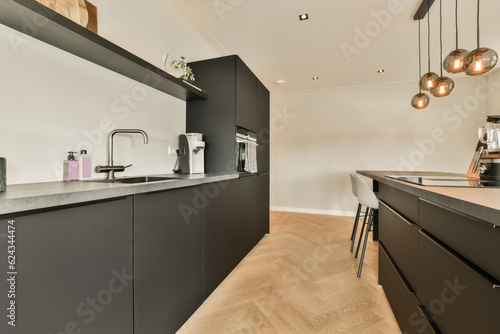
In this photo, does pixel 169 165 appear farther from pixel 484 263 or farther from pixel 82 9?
pixel 484 263

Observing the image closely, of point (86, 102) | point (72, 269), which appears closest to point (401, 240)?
point (72, 269)

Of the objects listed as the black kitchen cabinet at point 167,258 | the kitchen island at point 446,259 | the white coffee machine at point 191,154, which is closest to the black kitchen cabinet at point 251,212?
the white coffee machine at point 191,154

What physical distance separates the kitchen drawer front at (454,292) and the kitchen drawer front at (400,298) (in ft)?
0.39

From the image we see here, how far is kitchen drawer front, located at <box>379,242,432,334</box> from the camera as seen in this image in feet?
3.78

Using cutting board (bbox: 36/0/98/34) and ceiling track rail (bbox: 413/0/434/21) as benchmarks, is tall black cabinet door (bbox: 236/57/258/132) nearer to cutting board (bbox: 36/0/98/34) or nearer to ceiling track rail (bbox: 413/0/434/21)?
cutting board (bbox: 36/0/98/34)

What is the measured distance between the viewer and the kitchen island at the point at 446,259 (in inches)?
25.4

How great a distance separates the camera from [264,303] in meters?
1.70

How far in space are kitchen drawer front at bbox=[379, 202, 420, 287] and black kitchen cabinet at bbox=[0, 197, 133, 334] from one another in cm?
144

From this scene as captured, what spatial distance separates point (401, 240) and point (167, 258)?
142 cm

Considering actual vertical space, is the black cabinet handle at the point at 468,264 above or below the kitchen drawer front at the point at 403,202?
below

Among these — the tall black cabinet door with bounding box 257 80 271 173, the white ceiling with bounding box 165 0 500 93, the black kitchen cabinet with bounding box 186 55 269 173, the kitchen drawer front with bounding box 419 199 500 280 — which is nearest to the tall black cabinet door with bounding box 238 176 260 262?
the black kitchen cabinet with bounding box 186 55 269 173

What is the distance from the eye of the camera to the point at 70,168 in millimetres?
1305

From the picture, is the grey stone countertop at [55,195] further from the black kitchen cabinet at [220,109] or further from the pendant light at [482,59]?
the pendant light at [482,59]

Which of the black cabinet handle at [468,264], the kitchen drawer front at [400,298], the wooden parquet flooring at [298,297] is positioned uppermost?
the black cabinet handle at [468,264]
